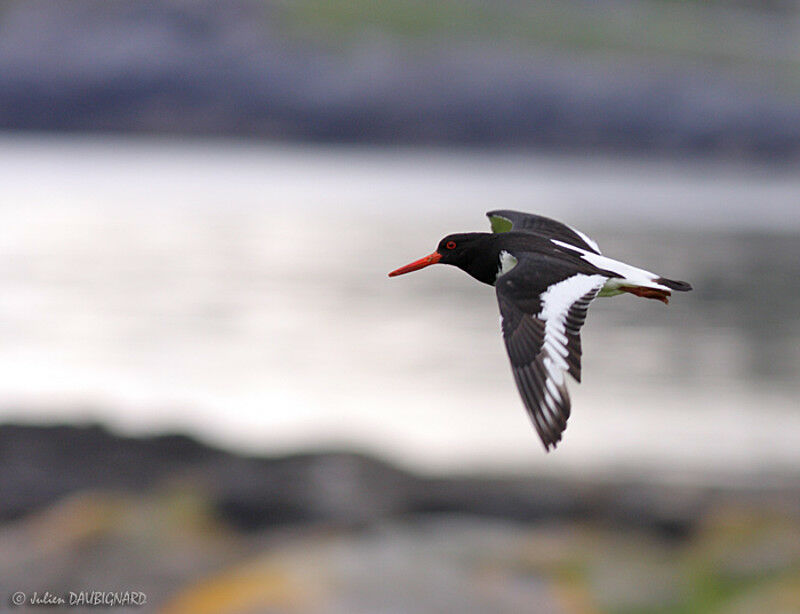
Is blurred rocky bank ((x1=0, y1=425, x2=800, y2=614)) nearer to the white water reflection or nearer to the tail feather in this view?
the white water reflection

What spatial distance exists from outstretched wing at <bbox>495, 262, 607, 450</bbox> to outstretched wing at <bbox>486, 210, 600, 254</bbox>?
102 centimetres

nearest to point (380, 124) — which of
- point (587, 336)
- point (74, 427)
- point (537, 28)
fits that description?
point (537, 28)

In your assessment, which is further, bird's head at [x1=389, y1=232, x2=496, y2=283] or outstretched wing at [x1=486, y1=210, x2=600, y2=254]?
outstretched wing at [x1=486, y1=210, x2=600, y2=254]

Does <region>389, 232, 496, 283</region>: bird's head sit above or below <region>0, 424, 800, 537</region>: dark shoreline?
above

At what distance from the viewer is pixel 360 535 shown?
14.7 m

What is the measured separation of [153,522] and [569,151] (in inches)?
3332

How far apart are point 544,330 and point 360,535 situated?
9.66m

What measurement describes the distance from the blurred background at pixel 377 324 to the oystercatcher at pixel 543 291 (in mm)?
6009

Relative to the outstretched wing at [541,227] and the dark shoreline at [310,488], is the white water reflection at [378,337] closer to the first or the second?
the dark shoreline at [310,488]

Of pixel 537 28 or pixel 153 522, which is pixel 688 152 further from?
pixel 153 522

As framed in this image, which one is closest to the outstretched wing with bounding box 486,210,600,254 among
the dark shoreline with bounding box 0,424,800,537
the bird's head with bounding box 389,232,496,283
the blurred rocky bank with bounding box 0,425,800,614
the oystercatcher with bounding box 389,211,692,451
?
the oystercatcher with bounding box 389,211,692,451

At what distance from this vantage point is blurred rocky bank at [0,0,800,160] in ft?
317

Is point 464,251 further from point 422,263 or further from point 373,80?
point 373,80

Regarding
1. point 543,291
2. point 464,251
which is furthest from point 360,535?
point 543,291
